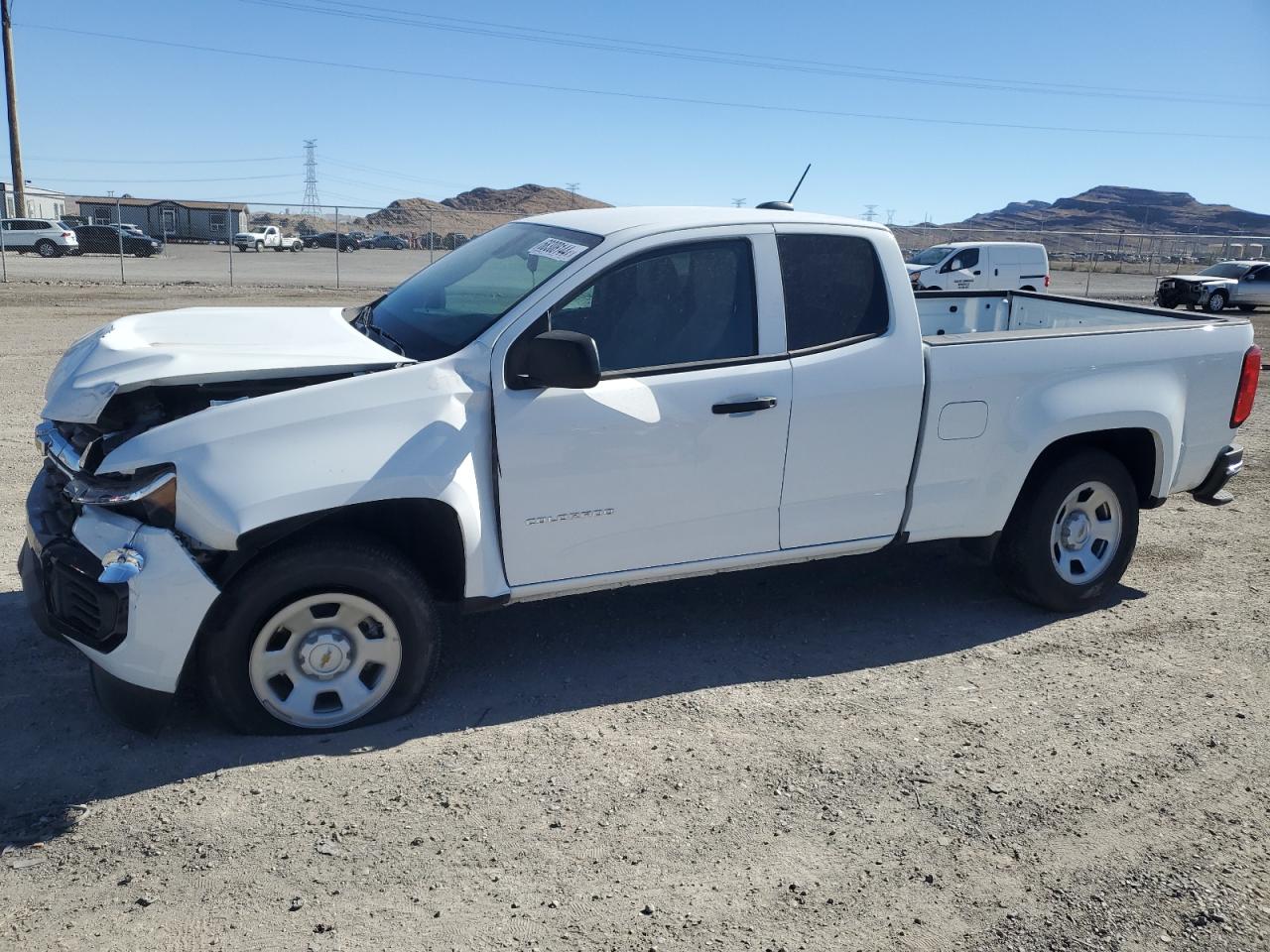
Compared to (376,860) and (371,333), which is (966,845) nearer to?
(376,860)

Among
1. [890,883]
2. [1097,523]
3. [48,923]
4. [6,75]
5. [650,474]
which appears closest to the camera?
[48,923]

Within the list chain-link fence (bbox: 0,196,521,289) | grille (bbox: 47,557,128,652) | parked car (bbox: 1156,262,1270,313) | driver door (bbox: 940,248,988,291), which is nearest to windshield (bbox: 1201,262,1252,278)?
parked car (bbox: 1156,262,1270,313)

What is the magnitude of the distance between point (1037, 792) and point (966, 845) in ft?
1.67

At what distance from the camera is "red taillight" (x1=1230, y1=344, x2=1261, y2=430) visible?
5.75 meters

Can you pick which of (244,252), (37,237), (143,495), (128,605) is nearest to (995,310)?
(143,495)

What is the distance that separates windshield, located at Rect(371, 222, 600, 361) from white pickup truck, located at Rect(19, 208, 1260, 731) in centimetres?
2

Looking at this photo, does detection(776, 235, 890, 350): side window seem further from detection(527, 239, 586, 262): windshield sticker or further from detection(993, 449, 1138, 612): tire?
detection(993, 449, 1138, 612): tire

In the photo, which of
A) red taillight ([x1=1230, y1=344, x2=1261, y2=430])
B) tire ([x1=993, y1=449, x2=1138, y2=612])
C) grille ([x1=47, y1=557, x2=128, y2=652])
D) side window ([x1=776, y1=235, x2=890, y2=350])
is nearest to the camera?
grille ([x1=47, y1=557, x2=128, y2=652])

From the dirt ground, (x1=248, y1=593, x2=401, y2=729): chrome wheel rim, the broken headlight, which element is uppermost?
the broken headlight

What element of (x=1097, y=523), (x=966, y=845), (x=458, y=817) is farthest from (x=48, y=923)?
→ (x=1097, y=523)

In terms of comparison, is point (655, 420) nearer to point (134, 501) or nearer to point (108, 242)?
point (134, 501)

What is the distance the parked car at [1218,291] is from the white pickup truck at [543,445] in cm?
2614

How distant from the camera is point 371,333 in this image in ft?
16.0

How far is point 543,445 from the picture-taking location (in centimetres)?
423
